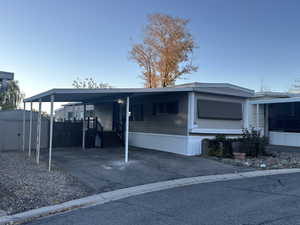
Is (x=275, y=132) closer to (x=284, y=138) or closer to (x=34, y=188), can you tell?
(x=284, y=138)

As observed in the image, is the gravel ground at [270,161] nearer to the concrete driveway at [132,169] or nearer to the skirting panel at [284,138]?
the concrete driveway at [132,169]

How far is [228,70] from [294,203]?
76.3ft

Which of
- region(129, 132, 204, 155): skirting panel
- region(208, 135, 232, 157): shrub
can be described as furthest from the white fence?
region(208, 135, 232, 157): shrub

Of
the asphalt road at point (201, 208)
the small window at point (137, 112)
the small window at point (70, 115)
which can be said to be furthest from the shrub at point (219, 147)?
the small window at point (70, 115)

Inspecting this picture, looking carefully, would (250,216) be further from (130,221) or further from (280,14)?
(280,14)

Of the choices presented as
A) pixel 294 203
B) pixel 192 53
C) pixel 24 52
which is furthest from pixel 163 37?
pixel 294 203

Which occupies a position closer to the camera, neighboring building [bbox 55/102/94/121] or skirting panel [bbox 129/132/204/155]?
skirting panel [bbox 129/132/204/155]

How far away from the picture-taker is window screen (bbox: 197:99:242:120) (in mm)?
12062

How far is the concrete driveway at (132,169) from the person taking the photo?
7277mm

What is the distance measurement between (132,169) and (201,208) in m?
4.08

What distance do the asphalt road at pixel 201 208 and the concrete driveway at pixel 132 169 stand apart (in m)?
1.32

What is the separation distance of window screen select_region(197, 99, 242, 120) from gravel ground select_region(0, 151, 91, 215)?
22.1 ft

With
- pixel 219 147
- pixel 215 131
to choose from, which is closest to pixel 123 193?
pixel 219 147

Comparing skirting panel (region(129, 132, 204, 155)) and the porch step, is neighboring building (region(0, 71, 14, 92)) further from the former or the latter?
the porch step
